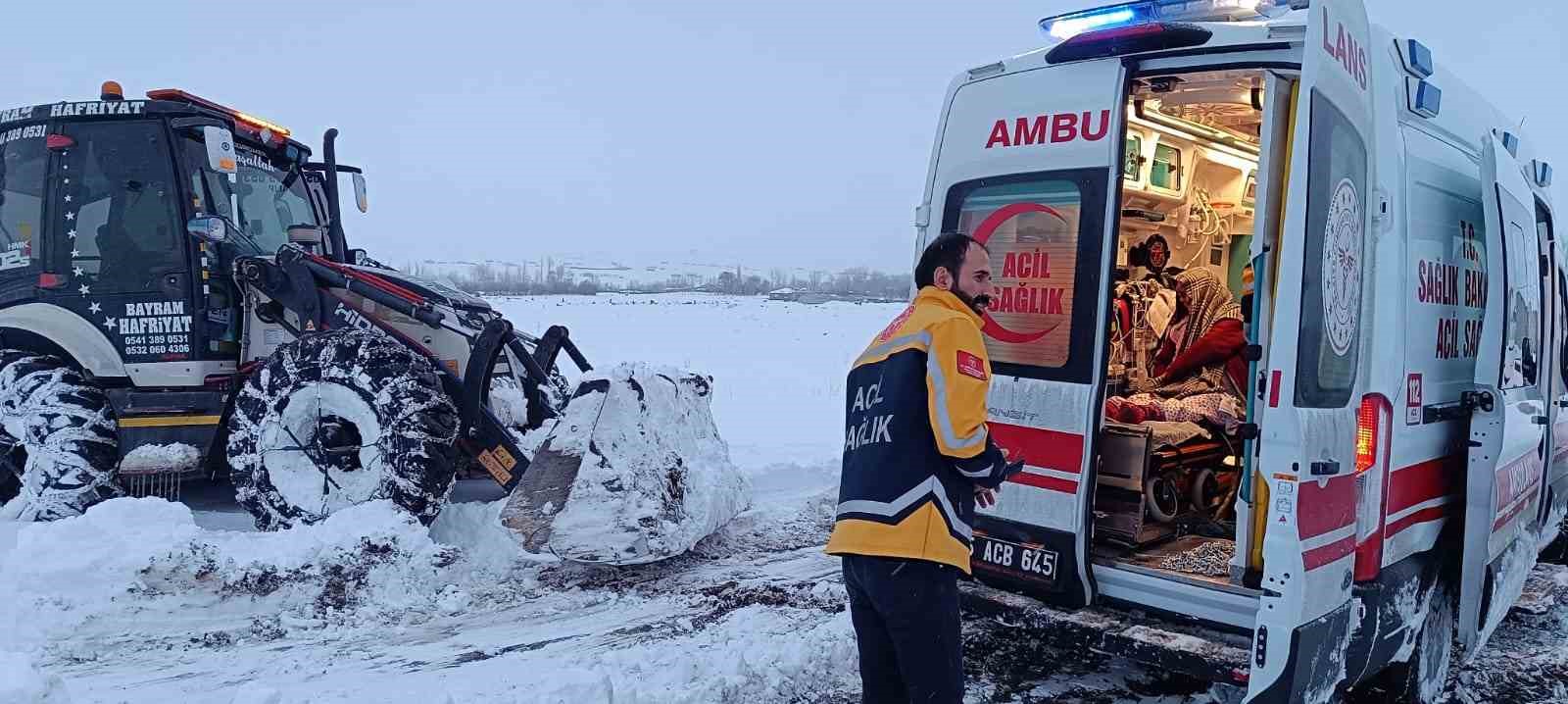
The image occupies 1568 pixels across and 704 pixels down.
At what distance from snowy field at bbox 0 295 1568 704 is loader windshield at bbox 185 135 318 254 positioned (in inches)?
79.0

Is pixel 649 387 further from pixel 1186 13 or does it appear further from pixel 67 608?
pixel 1186 13

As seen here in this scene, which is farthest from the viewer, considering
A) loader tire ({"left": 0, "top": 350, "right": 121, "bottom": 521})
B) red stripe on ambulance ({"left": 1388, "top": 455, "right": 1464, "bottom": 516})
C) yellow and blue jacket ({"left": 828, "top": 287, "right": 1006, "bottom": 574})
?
loader tire ({"left": 0, "top": 350, "right": 121, "bottom": 521})

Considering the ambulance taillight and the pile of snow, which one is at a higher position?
the ambulance taillight

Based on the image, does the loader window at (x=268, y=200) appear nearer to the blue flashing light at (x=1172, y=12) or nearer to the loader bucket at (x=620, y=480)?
the loader bucket at (x=620, y=480)

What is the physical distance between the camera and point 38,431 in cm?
639

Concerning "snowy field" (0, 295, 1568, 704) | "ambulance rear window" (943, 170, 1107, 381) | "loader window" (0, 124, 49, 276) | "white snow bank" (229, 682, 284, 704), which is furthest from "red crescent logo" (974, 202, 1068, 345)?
"loader window" (0, 124, 49, 276)

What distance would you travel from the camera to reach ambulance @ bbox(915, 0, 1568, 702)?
3.09 m

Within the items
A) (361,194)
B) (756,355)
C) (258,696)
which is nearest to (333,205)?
(361,194)

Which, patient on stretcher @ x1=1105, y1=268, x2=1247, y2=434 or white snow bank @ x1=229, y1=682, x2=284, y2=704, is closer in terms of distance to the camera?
white snow bank @ x1=229, y1=682, x2=284, y2=704

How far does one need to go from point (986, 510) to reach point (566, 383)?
168 inches

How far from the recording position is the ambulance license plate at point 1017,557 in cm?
379

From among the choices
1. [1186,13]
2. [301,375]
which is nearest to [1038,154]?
[1186,13]

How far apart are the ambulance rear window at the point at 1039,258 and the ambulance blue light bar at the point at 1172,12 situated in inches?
24.4

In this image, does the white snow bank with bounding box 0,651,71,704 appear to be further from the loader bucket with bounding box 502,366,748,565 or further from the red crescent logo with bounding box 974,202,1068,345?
the red crescent logo with bounding box 974,202,1068,345
